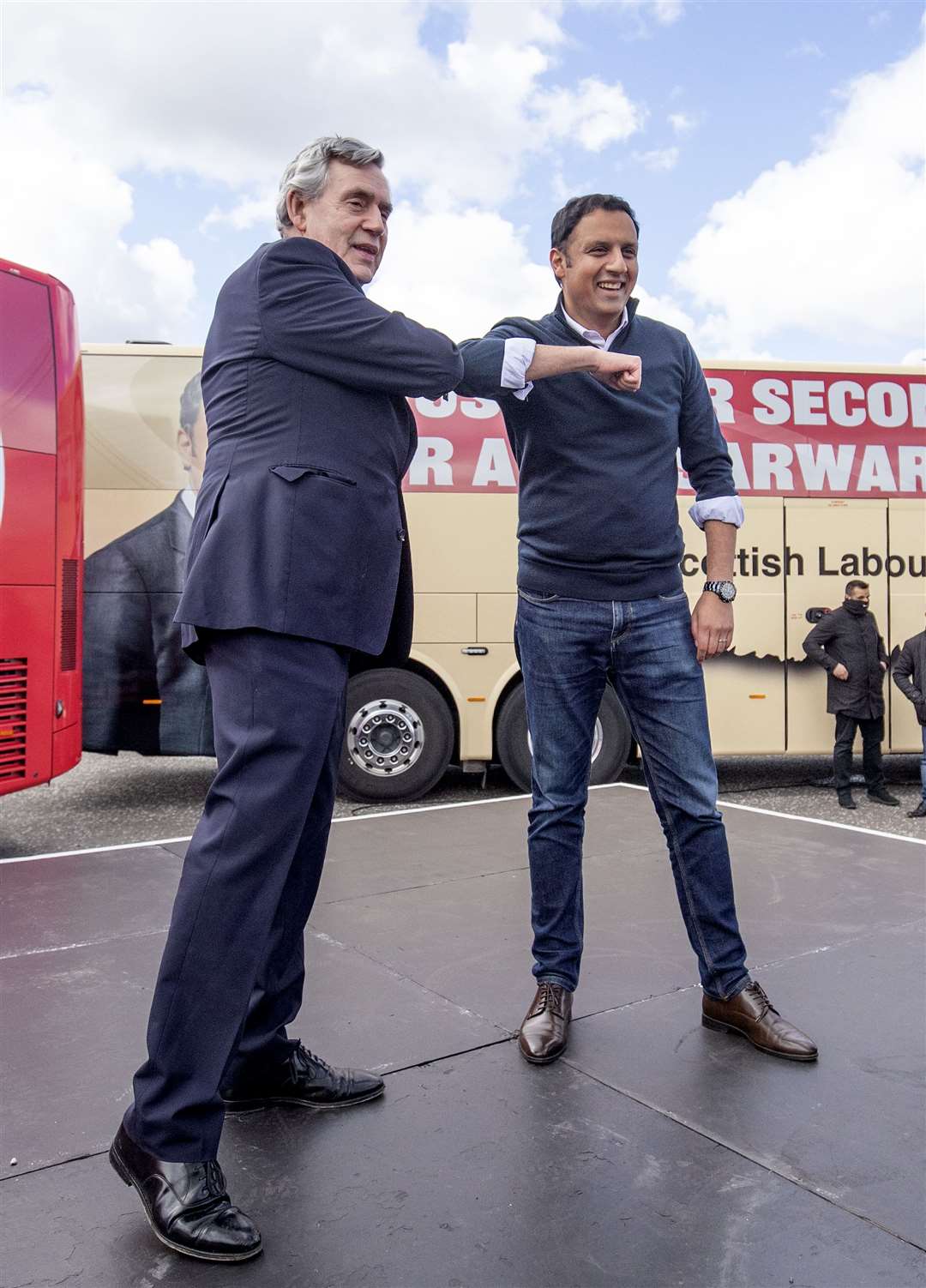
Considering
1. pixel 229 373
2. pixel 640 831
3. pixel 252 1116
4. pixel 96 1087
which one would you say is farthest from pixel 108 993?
pixel 640 831

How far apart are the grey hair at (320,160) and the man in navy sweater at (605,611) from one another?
60 cm

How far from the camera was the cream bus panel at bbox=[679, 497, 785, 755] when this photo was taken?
26.1ft

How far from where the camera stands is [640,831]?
4652 millimetres

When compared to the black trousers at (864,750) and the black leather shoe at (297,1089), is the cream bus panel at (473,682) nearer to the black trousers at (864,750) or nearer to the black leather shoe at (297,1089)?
the black trousers at (864,750)

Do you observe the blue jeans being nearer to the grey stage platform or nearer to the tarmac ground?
the grey stage platform

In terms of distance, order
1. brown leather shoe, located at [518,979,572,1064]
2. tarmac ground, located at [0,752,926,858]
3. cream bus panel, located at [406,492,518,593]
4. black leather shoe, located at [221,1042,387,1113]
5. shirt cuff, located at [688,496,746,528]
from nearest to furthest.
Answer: black leather shoe, located at [221,1042,387,1113]
brown leather shoe, located at [518,979,572,1064]
shirt cuff, located at [688,496,746,528]
tarmac ground, located at [0,752,926,858]
cream bus panel, located at [406,492,518,593]

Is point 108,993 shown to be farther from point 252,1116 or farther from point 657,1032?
point 657,1032

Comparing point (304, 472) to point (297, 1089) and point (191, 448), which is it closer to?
point (297, 1089)

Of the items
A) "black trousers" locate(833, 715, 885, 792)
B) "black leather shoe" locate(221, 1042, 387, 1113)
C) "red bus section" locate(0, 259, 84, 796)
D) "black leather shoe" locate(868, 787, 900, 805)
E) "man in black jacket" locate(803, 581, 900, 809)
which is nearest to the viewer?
"black leather shoe" locate(221, 1042, 387, 1113)

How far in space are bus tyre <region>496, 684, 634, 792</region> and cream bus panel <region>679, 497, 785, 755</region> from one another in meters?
0.70

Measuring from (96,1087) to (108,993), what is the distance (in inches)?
21.8

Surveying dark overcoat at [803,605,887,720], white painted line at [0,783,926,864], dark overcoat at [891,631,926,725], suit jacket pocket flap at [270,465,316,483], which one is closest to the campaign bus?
dark overcoat at [803,605,887,720]

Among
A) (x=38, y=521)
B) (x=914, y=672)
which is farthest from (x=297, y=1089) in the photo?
(x=914, y=672)

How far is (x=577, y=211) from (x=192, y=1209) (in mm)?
2244
